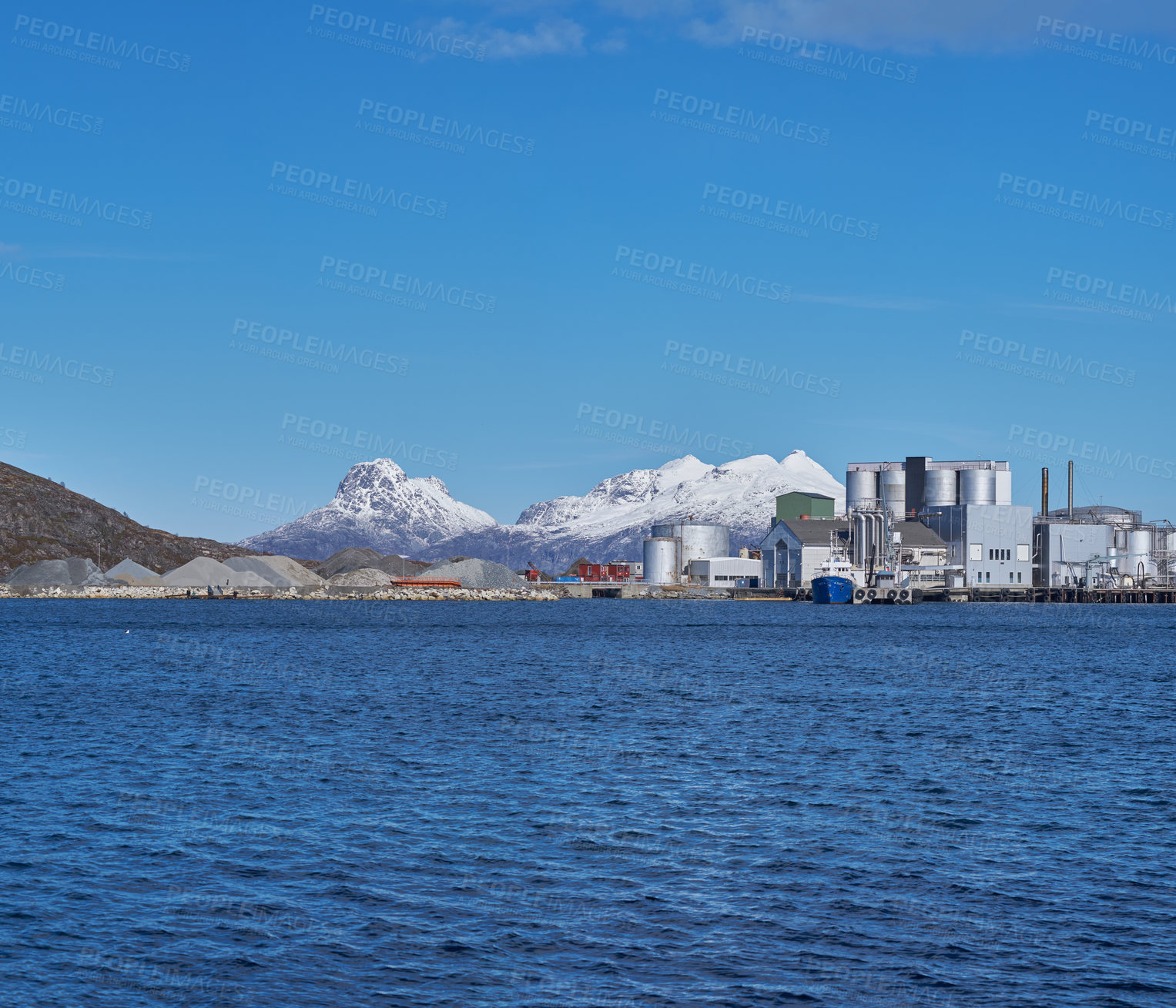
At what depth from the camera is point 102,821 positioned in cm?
2634

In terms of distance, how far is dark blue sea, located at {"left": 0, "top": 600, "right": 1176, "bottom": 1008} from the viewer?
16.8 meters

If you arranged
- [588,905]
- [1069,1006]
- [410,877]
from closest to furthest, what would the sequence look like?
[1069,1006]
[588,905]
[410,877]

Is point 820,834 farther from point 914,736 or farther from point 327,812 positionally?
point 914,736

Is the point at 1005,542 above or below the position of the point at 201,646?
above

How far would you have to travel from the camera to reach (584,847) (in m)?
24.0

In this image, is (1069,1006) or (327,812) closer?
(1069,1006)

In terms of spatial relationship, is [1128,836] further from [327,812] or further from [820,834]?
[327,812]

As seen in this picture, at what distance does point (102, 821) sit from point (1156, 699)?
46.9 metres

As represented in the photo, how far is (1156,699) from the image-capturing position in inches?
2175

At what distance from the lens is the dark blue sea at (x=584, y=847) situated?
1684 cm

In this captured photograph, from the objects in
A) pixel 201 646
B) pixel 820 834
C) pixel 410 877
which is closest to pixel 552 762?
pixel 820 834

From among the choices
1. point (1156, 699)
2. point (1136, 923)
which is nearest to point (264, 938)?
point (1136, 923)

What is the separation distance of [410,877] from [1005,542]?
190m

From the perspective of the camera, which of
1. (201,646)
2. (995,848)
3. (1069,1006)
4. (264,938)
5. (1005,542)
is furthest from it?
(1005,542)
